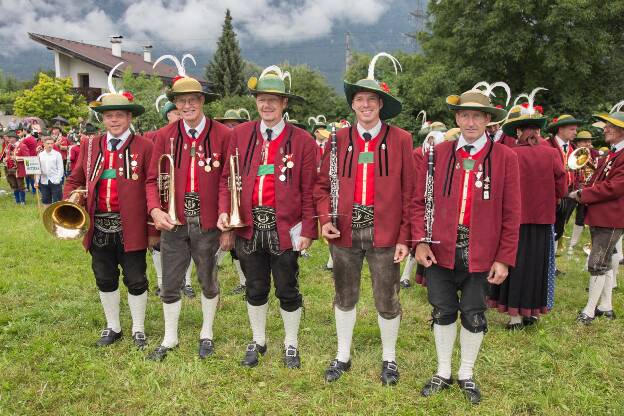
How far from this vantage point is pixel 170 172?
4.71 meters

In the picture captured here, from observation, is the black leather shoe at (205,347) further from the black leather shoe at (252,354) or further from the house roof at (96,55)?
the house roof at (96,55)

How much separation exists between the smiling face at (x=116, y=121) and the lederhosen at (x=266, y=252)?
1427 mm

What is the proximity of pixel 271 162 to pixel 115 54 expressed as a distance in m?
46.6

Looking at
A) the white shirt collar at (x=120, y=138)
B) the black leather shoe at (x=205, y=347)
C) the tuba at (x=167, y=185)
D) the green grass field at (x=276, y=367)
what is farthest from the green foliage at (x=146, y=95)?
the black leather shoe at (x=205, y=347)

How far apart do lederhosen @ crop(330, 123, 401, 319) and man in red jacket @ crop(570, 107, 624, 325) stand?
3089 millimetres

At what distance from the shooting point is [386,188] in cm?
420

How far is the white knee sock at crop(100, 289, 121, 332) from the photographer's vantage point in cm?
527

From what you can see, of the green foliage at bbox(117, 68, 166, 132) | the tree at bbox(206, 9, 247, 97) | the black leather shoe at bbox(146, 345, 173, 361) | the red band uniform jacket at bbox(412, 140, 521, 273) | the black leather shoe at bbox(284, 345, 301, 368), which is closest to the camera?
the red band uniform jacket at bbox(412, 140, 521, 273)

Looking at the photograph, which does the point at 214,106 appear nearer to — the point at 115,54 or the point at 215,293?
the point at 115,54

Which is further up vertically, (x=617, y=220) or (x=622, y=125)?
(x=622, y=125)

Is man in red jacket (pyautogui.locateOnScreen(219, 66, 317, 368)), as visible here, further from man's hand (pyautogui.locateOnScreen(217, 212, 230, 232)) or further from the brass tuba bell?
the brass tuba bell

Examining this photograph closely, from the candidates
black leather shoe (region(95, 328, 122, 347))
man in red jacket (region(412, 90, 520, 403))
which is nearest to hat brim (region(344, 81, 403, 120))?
man in red jacket (region(412, 90, 520, 403))

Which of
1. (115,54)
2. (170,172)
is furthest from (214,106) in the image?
(170,172)

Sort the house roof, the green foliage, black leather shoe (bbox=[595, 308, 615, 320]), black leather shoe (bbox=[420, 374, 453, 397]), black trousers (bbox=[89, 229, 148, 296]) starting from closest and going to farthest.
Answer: black leather shoe (bbox=[420, 374, 453, 397]) → black trousers (bbox=[89, 229, 148, 296]) → black leather shoe (bbox=[595, 308, 615, 320]) → the green foliage → the house roof
